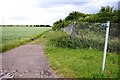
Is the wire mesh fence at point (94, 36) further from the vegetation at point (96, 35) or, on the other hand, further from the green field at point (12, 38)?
the green field at point (12, 38)

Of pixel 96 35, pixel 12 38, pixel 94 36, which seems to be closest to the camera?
pixel 96 35

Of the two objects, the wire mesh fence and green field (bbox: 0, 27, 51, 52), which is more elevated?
the wire mesh fence

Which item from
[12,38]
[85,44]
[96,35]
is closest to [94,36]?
[96,35]

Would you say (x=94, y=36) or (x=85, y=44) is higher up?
(x=94, y=36)

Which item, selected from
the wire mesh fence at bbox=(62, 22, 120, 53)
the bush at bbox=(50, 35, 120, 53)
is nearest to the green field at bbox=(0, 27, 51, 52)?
the bush at bbox=(50, 35, 120, 53)

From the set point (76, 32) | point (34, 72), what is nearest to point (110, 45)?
point (76, 32)

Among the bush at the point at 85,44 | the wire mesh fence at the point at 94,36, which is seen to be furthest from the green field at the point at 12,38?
the wire mesh fence at the point at 94,36

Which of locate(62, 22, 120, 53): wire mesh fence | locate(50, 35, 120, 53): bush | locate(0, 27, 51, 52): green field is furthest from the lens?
locate(0, 27, 51, 52): green field

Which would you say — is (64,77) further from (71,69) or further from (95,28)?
(95,28)

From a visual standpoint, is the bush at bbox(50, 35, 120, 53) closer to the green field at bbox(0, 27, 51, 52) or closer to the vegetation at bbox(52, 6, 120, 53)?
the vegetation at bbox(52, 6, 120, 53)

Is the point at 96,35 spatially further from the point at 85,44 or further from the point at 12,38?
the point at 12,38

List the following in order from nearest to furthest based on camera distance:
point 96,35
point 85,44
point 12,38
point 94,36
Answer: point 96,35 < point 94,36 < point 85,44 < point 12,38

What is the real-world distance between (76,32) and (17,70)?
9270mm

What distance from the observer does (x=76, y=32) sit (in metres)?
17.4
